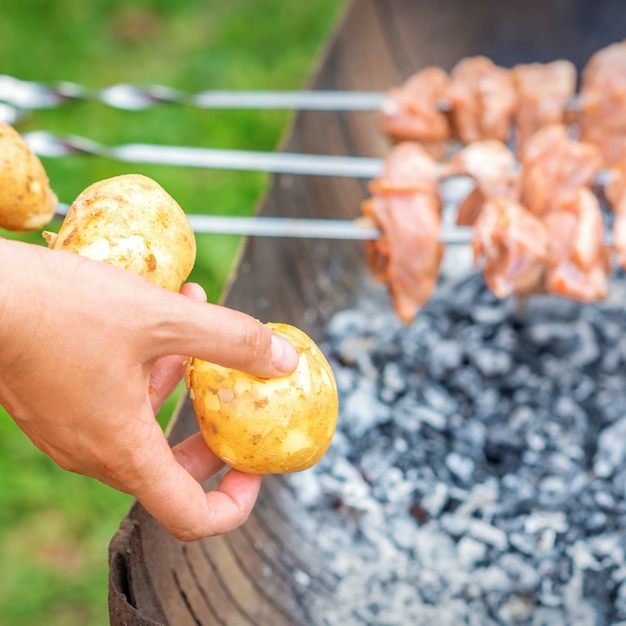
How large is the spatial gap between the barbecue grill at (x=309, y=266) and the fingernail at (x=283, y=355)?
20.6 inches

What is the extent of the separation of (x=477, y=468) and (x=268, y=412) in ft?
4.06

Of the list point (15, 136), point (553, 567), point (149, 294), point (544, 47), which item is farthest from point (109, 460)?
point (544, 47)

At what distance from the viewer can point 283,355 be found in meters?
1.39

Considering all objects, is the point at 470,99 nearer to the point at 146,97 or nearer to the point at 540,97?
the point at 540,97

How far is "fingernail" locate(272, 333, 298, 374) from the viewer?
1381 mm

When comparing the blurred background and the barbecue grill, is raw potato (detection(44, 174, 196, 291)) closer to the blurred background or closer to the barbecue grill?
the barbecue grill

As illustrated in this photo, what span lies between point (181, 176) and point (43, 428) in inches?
132

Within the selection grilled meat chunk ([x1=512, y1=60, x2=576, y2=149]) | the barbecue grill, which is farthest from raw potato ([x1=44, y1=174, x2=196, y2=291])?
grilled meat chunk ([x1=512, y1=60, x2=576, y2=149])

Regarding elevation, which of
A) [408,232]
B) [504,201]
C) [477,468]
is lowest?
[477,468]

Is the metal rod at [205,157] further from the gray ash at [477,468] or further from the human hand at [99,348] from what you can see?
the human hand at [99,348]

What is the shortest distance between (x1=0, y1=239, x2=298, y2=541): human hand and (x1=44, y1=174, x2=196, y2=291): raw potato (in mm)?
209

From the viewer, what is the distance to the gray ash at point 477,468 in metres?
2.18

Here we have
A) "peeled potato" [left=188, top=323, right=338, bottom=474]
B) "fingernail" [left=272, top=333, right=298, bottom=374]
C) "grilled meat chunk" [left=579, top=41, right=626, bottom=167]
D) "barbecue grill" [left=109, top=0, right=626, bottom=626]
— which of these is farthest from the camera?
"grilled meat chunk" [left=579, top=41, right=626, bottom=167]

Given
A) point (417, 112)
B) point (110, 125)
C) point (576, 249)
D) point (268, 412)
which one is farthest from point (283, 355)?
point (110, 125)
